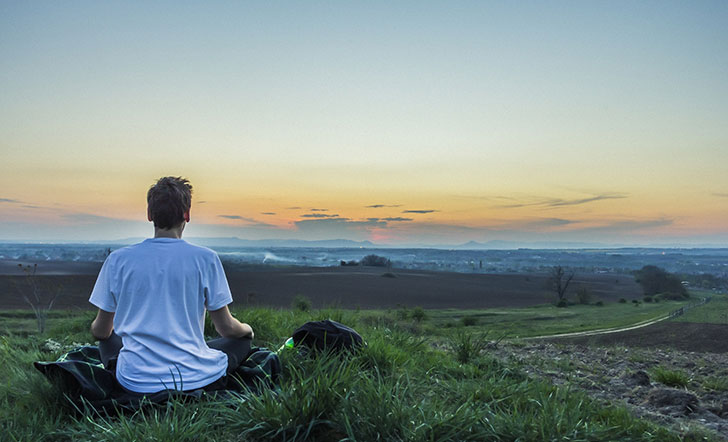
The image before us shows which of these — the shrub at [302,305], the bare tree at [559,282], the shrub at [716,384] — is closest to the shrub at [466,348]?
the shrub at [716,384]

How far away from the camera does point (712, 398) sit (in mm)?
5535

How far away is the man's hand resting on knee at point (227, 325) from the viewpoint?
138 inches

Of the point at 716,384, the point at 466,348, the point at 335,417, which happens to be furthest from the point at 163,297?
the point at 716,384

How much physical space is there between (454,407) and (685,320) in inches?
862

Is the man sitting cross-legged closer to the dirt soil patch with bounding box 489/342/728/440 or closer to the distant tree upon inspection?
the dirt soil patch with bounding box 489/342/728/440

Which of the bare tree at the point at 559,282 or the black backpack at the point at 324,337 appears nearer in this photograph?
the black backpack at the point at 324,337

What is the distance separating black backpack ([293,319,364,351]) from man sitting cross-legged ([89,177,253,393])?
1315 mm

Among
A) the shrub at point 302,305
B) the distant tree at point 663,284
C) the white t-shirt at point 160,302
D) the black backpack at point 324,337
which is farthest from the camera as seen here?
the distant tree at point 663,284

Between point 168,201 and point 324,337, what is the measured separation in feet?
6.74

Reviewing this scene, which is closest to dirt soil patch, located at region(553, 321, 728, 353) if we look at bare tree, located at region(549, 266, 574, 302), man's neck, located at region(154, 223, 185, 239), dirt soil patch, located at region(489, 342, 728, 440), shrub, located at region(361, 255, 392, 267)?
dirt soil patch, located at region(489, 342, 728, 440)

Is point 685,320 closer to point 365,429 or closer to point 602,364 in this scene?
point 602,364

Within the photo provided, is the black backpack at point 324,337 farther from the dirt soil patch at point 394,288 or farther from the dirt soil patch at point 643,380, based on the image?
the dirt soil patch at point 394,288

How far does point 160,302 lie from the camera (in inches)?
129

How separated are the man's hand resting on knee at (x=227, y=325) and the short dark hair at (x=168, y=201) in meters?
0.69
